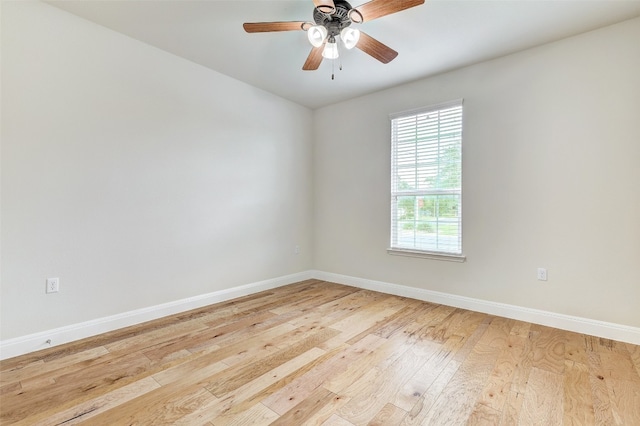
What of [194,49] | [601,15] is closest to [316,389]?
[194,49]

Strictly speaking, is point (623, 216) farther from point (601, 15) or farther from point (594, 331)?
point (601, 15)

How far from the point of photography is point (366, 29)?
2.57m

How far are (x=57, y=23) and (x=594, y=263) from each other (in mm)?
4897

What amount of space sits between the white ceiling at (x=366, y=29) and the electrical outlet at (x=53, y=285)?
217 cm

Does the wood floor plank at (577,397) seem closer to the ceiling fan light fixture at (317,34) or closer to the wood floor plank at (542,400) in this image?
the wood floor plank at (542,400)

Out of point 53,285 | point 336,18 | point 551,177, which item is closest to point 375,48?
point 336,18

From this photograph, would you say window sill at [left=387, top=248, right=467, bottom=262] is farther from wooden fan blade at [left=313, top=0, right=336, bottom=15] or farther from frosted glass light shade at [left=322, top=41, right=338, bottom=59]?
wooden fan blade at [left=313, top=0, right=336, bottom=15]

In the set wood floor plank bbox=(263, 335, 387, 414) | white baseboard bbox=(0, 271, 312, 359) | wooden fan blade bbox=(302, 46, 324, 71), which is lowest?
wood floor plank bbox=(263, 335, 387, 414)

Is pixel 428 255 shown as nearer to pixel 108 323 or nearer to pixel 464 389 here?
pixel 464 389

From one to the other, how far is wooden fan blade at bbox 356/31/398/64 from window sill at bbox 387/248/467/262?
215 centimetres

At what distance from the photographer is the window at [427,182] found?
331 cm

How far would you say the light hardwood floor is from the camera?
5.13 feet

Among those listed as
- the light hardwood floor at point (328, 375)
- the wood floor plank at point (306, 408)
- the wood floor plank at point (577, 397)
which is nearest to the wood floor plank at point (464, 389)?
the light hardwood floor at point (328, 375)

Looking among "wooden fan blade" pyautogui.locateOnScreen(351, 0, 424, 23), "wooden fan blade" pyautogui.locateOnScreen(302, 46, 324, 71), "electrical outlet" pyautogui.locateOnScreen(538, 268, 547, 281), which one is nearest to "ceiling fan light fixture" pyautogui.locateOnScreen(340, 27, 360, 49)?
"wooden fan blade" pyautogui.locateOnScreen(351, 0, 424, 23)
